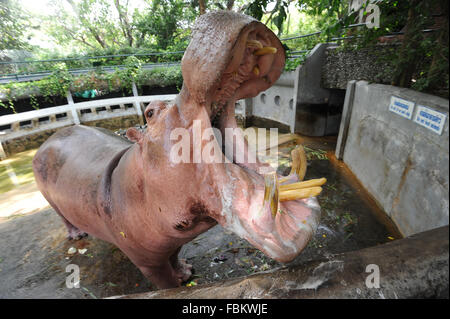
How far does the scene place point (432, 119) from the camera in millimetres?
851

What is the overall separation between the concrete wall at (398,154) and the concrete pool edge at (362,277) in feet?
0.47

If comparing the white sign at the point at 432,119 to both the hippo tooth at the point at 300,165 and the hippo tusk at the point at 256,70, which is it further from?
the hippo tusk at the point at 256,70

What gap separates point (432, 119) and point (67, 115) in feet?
39.9

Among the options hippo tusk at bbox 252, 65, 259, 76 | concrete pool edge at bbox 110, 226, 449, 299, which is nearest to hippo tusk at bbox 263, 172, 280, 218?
concrete pool edge at bbox 110, 226, 449, 299

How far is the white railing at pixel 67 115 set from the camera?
29.8 feet

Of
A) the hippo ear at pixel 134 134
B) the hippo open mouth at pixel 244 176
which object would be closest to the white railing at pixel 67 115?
the hippo ear at pixel 134 134

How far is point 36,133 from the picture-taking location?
964 cm

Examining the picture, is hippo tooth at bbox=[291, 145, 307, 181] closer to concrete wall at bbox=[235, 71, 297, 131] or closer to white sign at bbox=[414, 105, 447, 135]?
white sign at bbox=[414, 105, 447, 135]

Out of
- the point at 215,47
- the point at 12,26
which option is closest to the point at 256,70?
the point at 215,47

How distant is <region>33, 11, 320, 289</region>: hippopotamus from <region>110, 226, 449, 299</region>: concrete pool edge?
116mm

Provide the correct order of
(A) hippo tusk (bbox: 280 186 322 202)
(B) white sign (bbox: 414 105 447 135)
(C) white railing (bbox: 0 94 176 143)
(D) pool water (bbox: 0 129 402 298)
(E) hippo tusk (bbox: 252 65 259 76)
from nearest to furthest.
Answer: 1. (B) white sign (bbox: 414 105 447 135)
2. (A) hippo tusk (bbox: 280 186 322 202)
3. (E) hippo tusk (bbox: 252 65 259 76)
4. (D) pool water (bbox: 0 129 402 298)
5. (C) white railing (bbox: 0 94 176 143)

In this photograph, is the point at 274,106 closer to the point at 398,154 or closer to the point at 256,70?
the point at 398,154

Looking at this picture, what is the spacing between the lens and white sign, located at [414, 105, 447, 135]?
30.9 inches

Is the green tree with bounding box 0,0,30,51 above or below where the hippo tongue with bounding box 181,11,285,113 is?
above
